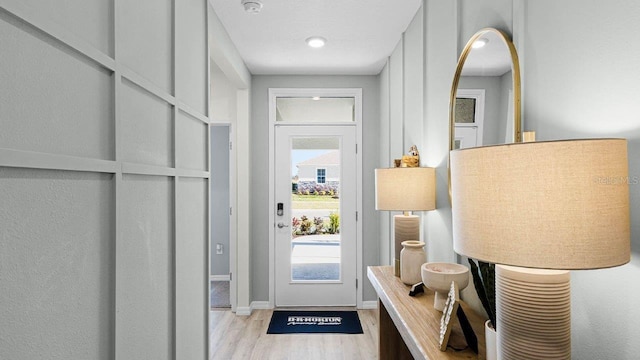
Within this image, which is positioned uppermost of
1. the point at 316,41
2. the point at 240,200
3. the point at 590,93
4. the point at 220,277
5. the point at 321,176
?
the point at 316,41

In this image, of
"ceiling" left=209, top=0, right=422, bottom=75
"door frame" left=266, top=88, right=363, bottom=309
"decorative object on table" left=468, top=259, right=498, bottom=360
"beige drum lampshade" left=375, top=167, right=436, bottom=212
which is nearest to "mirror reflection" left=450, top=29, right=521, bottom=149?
"beige drum lampshade" left=375, top=167, right=436, bottom=212

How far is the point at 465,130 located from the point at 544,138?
1.84ft

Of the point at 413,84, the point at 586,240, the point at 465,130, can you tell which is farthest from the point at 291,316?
the point at 586,240

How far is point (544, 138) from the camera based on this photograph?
45.3 inches

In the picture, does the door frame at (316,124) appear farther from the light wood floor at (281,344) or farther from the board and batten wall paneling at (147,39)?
the board and batten wall paneling at (147,39)

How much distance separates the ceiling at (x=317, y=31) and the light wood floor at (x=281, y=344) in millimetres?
2456

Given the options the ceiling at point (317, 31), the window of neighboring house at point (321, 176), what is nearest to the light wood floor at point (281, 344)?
the window of neighboring house at point (321, 176)

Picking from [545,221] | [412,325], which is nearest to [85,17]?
[545,221]

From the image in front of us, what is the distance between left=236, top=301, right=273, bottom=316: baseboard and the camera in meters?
3.75

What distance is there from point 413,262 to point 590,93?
122 cm

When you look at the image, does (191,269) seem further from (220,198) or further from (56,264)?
(220,198)

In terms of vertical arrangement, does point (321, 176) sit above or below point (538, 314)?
above

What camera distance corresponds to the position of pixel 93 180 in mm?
1036

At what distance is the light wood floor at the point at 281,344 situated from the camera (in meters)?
2.87
